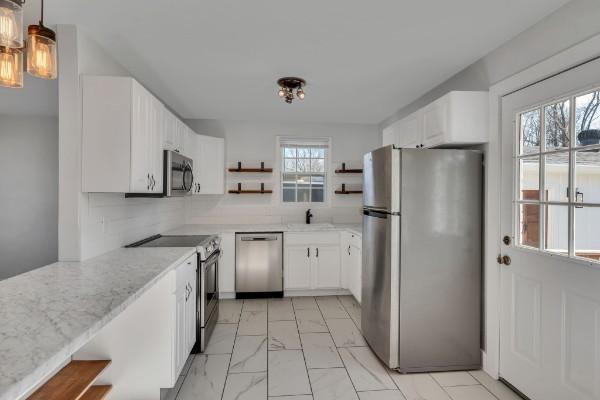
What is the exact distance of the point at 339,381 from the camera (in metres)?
2.27

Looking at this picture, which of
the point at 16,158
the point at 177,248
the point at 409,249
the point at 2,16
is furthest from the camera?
the point at 16,158

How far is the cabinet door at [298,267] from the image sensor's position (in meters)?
4.04

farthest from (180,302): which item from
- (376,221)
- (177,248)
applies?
(376,221)

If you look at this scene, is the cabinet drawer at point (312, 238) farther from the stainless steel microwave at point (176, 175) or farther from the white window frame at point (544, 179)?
the white window frame at point (544, 179)

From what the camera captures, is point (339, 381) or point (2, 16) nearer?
point (2, 16)

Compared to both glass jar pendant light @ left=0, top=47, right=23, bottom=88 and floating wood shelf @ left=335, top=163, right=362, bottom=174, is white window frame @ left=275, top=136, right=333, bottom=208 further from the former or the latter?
glass jar pendant light @ left=0, top=47, right=23, bottom=88

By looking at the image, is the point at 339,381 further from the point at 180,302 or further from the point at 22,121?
the point at 22,121

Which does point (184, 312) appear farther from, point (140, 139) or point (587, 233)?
point (587, 233)

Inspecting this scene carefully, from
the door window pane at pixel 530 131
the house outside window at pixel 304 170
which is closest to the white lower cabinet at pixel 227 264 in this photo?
the house outside window at pixel 304 170

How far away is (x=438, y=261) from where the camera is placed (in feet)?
7.78

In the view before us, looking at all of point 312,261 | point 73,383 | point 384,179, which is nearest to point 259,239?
point 312,261

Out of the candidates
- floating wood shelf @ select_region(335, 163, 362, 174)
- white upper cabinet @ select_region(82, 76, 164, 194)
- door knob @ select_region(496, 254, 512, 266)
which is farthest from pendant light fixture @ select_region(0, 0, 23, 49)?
floating wood shelf @ select_region(335, 163, 362, 174)

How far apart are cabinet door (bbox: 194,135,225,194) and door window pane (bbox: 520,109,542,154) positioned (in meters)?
3.42

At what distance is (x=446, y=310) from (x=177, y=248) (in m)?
2.18
